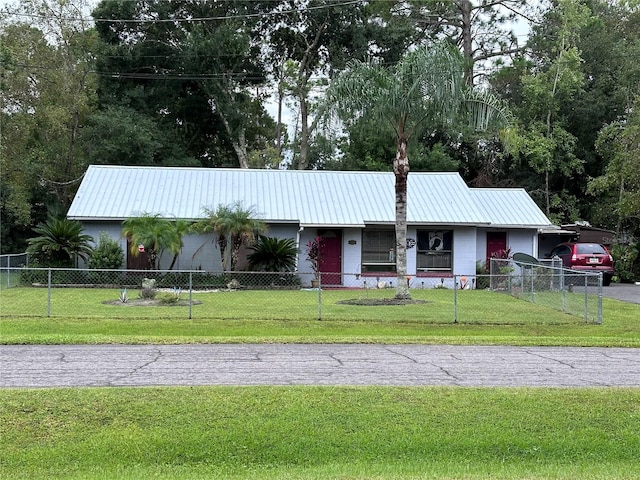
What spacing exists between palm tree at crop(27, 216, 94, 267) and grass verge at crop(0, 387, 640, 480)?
60.7ft

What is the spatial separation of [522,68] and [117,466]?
3958 centimetres

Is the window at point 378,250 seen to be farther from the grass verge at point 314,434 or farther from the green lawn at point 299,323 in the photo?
the grass verge at point 314,434

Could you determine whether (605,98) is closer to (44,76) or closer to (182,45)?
(182,45)

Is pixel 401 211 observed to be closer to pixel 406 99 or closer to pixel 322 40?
pixel 406 99

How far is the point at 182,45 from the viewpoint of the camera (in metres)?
38.9

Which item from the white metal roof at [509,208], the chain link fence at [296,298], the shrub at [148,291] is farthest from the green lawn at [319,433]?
the white metal roof at [509,208]

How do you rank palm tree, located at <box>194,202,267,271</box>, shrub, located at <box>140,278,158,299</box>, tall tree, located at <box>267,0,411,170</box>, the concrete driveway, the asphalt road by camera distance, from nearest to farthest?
the asphalt road → shrub, located at <box>140,278,158,299</box> → the concrete driveway → palm tree, located at <box>194,202,267,271</box> → tall tree, located at <box>267,0,411,170</box>

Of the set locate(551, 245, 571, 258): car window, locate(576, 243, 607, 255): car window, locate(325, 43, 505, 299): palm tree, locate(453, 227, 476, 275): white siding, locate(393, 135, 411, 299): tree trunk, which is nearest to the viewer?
locate(325, 43, 505, 299): palm tree

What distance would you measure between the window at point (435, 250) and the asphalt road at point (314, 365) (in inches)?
609

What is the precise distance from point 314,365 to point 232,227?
14.7 m

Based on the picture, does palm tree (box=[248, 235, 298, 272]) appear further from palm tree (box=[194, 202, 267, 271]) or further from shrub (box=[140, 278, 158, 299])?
shrub (box=[140, 278, 158, 299])

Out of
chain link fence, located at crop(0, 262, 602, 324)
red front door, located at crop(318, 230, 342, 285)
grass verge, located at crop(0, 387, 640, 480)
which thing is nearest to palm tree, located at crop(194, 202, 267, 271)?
chain link fence, located at crop(0, 262, 602, 324)

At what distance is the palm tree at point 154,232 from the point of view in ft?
77.7

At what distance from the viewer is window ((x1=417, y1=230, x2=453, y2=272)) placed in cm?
2803
